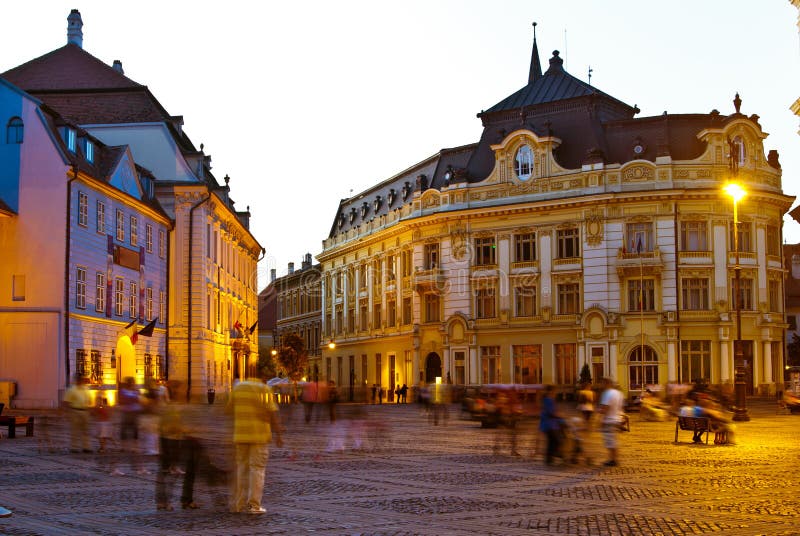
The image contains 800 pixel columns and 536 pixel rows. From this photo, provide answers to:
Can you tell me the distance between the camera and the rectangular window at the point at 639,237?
62.8 metres

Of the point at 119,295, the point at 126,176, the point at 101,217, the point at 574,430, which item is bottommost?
the point at 574,430

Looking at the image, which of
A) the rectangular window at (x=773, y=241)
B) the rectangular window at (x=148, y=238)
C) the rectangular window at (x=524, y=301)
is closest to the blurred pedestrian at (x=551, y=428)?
the rectangular window at (x=148, y=238)

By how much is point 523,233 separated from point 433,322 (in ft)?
29.3

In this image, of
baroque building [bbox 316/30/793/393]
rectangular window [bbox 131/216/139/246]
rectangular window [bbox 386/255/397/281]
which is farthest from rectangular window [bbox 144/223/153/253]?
rectangular window [bbox 386/255/397/281]

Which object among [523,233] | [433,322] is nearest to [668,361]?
[523,233]

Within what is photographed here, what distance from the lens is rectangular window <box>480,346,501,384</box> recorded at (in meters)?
67.4

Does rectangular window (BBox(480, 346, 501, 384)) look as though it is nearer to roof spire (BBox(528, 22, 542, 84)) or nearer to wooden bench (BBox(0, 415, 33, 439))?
roof spire (BBox(528, 22, 542, 84))

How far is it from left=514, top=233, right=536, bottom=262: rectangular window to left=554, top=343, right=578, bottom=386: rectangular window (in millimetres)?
5749

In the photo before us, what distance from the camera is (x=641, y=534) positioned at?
12.6 m

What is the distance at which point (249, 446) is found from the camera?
46.9 feet

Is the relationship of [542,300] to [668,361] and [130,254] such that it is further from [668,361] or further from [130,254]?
[130,254]

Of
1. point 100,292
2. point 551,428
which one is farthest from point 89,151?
point 551,428

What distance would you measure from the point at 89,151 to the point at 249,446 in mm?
34871

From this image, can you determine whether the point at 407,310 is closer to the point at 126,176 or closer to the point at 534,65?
the point at 534,65
